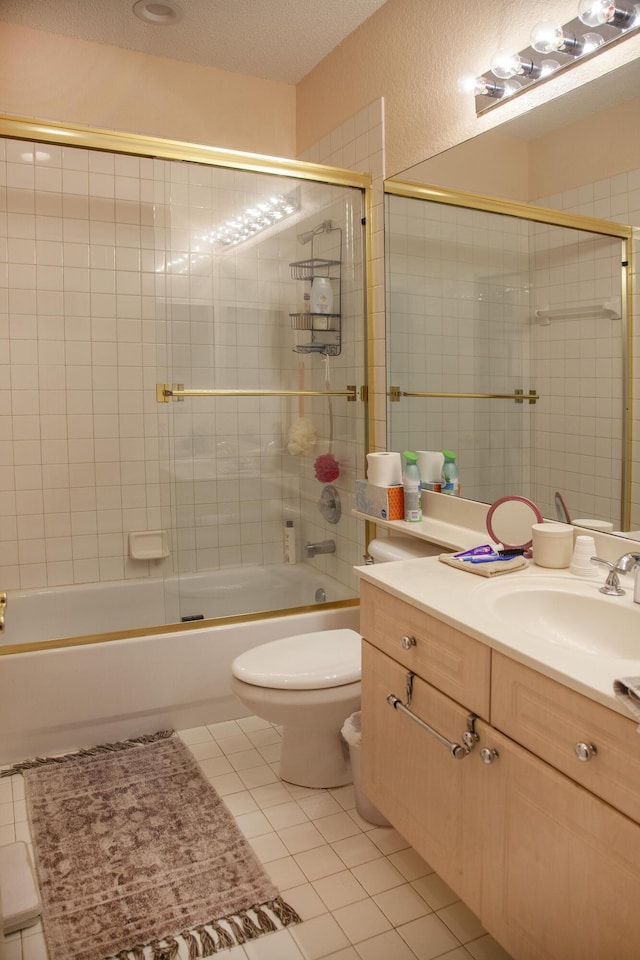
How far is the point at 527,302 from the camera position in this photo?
6.45 ft

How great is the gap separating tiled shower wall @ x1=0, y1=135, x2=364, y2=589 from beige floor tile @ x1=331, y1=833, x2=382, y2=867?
113 centimetres

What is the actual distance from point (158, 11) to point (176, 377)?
1460mm

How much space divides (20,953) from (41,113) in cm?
292

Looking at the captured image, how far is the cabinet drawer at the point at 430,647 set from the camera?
1363mm

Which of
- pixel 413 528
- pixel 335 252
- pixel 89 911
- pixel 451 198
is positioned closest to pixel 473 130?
pixel 451 198

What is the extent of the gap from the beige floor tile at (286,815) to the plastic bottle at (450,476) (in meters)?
1.08

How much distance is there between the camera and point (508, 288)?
6.74ft

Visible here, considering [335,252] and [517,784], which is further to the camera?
[335,252]

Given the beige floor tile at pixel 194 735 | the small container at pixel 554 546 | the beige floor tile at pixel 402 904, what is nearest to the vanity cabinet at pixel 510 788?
the beige floor tile at pixel 402 904

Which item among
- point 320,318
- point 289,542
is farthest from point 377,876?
point 320,318

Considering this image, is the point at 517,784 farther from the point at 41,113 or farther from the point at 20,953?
the point at 41,113

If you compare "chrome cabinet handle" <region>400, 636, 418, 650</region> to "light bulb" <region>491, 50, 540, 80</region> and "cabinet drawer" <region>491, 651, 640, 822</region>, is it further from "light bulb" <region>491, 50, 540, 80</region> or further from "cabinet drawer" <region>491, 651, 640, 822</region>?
"light bulb" <region>491, 50, 540, 80</region>

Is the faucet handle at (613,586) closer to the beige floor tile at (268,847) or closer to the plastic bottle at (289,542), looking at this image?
the beige floor tile at (268,847)

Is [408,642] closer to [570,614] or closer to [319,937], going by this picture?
[570,614]
